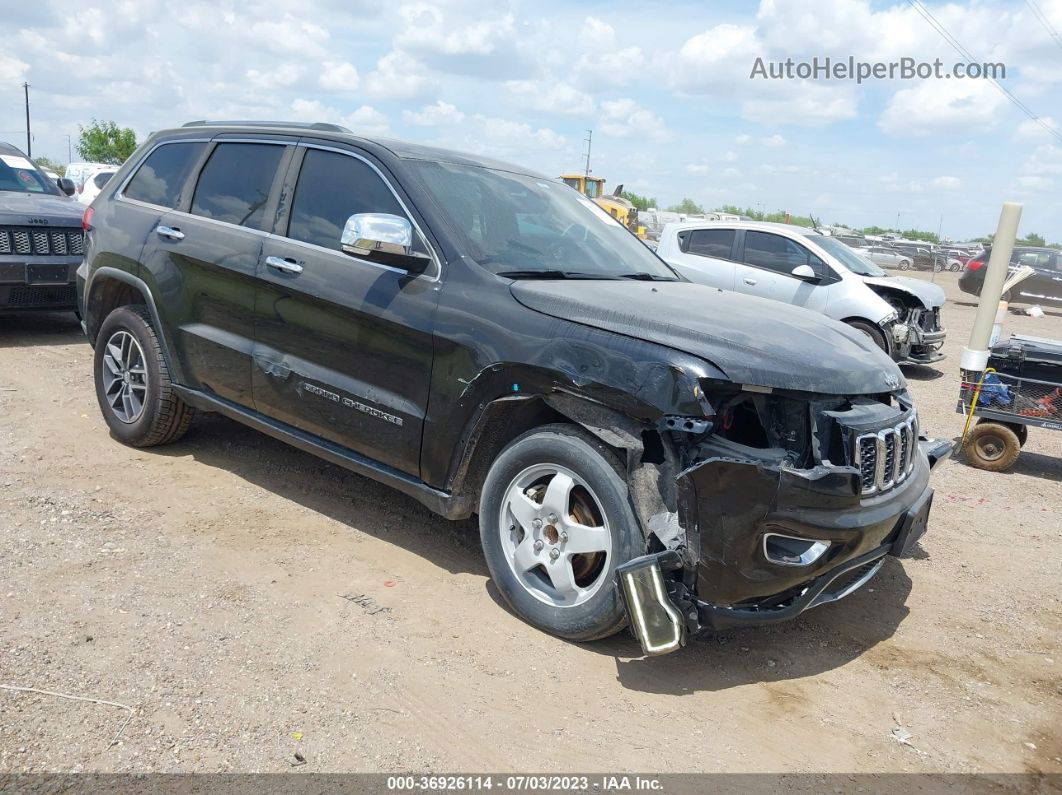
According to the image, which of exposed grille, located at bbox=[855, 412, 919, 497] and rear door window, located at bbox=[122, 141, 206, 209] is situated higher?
rear door window, located at bbox=[122, 141, 206, 209]

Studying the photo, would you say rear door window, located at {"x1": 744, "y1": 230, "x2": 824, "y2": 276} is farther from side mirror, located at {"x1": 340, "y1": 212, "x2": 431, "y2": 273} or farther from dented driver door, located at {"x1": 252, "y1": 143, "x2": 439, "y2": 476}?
side mirror, located at {"x1": 340, "y1": 212, "x2": 431, "y2": 273}

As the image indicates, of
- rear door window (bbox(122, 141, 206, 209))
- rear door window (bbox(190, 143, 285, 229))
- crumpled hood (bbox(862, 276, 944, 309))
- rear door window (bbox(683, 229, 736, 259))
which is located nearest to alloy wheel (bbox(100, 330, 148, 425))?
rear door window (bbox(122, 141, 206, 209))

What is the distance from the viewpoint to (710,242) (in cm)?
1165

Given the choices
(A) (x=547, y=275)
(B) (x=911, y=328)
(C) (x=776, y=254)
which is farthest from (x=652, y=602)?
(B) (x=911, y=328)

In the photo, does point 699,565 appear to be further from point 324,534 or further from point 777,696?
point 324,534

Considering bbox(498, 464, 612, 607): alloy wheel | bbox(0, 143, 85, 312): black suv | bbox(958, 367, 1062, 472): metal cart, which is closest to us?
bbox(498, 464, 612, 607): alloy wheel

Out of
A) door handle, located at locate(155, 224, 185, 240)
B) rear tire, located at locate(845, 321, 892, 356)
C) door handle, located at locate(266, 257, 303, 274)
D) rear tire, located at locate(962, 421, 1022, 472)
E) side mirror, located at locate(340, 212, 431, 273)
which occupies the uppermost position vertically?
side mirror, located at locate(340, 212, 431, 273)

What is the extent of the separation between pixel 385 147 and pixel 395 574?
2.05 metres

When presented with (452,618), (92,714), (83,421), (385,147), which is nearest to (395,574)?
(452,618)

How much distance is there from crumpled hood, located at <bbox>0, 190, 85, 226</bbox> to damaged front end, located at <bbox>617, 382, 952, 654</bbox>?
25.0 feet

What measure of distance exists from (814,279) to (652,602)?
861 centimetres

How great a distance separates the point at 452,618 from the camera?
381 cm

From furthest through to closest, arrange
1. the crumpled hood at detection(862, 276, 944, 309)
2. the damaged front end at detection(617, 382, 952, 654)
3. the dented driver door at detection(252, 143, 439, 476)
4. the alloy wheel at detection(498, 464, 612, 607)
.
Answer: the crumpled hood at detection(862, 276, 944, 309)
the dented driver door at detection(252, 143, 439, 476)
the alloy wheel at detection(498, 464, 612, 607)
the damaged front end at detection(617, 382, 952, 654)

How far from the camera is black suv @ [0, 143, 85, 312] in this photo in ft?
27.3
